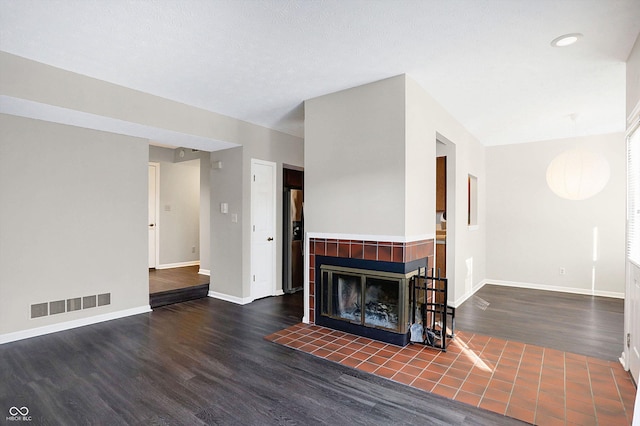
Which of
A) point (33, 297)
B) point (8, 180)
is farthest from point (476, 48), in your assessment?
point (33, 297)

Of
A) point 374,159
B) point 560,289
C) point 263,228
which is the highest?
point 374,159

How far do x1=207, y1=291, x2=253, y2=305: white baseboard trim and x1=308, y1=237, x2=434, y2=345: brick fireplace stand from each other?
1304 millimetres

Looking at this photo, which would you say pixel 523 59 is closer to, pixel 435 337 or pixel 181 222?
pixel 435 337

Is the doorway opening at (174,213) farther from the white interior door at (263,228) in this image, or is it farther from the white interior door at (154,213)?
the white interior door at (263,228)

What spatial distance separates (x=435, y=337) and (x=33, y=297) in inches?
162

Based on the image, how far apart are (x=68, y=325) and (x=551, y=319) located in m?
5.60

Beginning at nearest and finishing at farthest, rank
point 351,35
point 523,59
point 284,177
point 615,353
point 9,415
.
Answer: point 9,415
point 351,35
point 523,59
point 615,353
point 284,177

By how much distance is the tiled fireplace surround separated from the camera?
324 cm

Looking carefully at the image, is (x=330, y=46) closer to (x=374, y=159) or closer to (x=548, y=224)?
(x=374, y=159)

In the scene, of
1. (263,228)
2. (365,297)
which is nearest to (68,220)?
(263,228)

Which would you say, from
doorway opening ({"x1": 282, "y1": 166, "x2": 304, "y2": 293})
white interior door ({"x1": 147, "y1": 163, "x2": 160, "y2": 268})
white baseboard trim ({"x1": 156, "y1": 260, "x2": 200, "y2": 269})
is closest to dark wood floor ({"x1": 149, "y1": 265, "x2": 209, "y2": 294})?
white baseboard trim ({"x1": 156, "y1": 260, "x2": 200, "y2": 269})

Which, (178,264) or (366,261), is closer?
(366,261)

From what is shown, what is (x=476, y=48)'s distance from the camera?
105 inches

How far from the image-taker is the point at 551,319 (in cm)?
405
